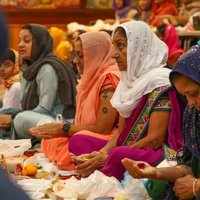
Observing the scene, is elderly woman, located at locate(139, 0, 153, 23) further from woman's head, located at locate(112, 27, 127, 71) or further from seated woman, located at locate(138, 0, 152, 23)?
woman's head, located at locate(112, 27, 127, 71)

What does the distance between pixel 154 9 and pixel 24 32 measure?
13.7 ft

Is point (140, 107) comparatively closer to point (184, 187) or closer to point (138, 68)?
point (138, 68)

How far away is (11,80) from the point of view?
4000mm

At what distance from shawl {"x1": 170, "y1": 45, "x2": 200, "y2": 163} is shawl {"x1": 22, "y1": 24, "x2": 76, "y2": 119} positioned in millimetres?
1679

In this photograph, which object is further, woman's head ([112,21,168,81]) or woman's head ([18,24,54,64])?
woman's head ([18,24,54,64])

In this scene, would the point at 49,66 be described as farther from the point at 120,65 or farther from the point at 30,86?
Result: the point at 120,65

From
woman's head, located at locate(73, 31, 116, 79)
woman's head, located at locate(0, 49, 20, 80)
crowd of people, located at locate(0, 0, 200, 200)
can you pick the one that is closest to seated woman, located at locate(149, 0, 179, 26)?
woman's head, located at locate(0, 49, 20, 80)

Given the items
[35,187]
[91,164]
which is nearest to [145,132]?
[91,164]

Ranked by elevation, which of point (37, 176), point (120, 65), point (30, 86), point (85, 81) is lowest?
point (37, 176)

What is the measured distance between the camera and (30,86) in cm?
343

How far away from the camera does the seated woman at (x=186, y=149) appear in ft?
5.17

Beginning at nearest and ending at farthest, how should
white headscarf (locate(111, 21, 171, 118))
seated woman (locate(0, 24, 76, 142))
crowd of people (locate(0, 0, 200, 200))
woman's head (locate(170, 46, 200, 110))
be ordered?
woman's head (locate(170, 46, 200, 110)) → crowd of people (locate(0, 0, 200, 200)) → white headscarf (locate(111, 21, 171, 118)) → seated woman (locate(0, 24, 76, 142))

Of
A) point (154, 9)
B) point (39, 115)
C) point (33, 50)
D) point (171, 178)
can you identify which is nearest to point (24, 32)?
point (33, 50)

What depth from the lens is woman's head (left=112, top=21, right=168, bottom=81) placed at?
227cm
